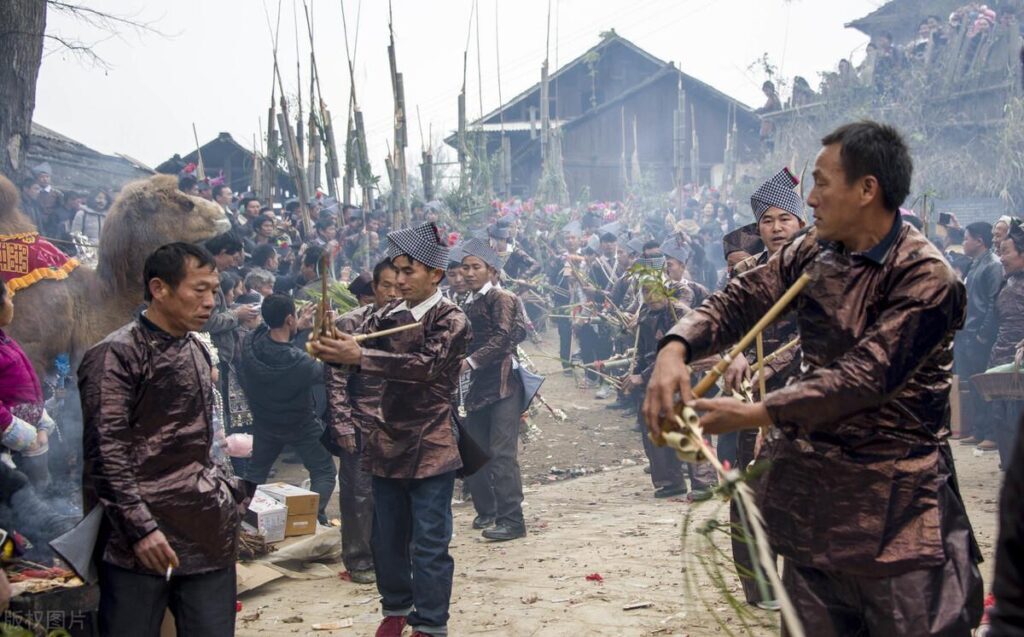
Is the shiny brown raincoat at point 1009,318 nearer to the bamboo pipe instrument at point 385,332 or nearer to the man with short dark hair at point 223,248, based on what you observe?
the bamboo pipe instrument at point 385,332

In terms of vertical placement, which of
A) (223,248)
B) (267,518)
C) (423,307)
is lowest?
(267,518)

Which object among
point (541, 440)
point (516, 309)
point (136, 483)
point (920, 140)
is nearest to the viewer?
point (136, 483)

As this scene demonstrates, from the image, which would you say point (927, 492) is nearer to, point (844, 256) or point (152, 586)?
point (844, 256)

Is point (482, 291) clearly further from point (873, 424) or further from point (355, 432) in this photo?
point (873, 424)

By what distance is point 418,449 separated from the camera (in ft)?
17.7

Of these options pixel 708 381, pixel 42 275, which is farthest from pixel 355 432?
pixel 708 381

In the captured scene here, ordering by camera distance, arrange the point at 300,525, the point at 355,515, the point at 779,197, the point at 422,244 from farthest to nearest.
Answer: the point at 300,525
the point at 355,515
the point at 779,197
the point at 422,244

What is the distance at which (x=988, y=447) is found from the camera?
10781mm

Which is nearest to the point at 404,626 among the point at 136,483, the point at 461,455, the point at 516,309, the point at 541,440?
the point at 461,455

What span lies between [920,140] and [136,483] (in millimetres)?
21203

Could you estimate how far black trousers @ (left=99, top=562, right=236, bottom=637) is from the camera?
3.76 m

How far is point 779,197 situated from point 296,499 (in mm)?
3862

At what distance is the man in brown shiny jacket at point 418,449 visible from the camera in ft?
17.5

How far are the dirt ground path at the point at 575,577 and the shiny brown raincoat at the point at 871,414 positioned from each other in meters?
0.89
